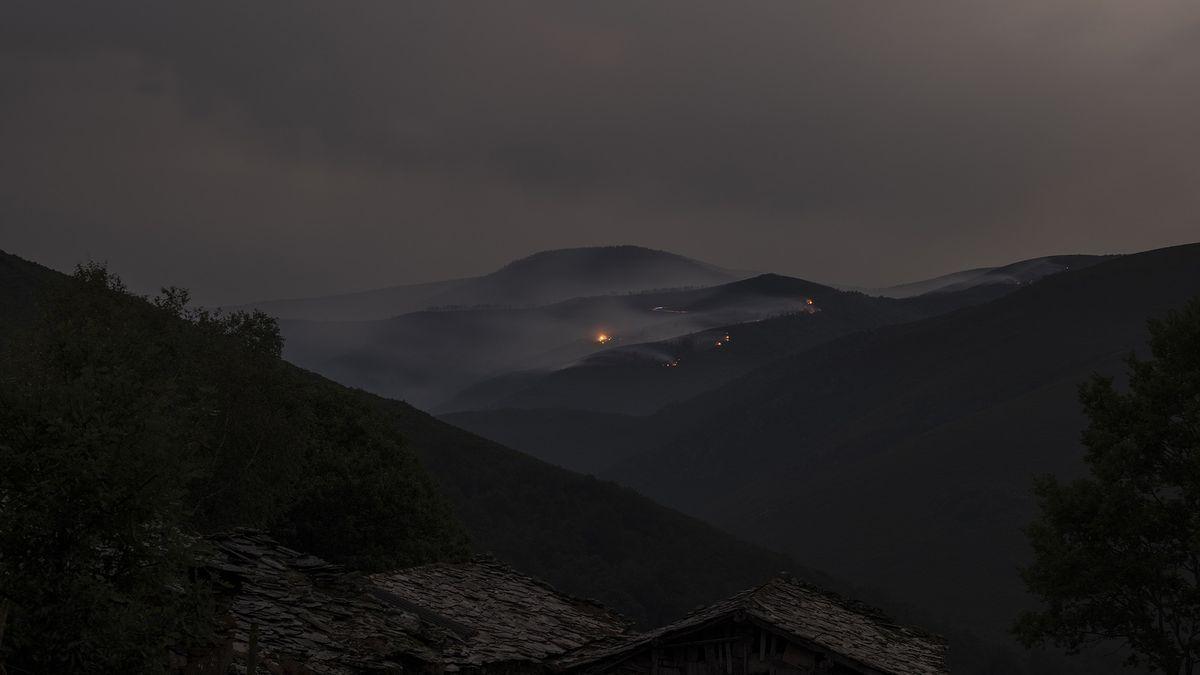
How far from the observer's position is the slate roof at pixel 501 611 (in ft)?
91.1

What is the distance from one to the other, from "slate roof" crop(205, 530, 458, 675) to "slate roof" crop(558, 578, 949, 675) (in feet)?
15.6

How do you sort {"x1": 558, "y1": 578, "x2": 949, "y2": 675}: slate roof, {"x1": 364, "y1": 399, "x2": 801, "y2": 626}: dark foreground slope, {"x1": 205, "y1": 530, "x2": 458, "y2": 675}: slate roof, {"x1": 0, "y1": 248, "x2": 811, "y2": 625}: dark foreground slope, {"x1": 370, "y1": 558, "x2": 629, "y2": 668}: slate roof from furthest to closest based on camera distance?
{"x1": 364, "y1": 399, "x2": 801, "y2": 626}: dark foreground slope < {"x1": 0, "y1": 248, "x2": 811, "y2": 625}: dark foreground slope < {"x1": 370, "y1": 558, "x2": 629, "y2": 668}: slate roof < {"x1": 558, "y1": 578, "x2": 949, "y2": 675}: slate roof < {"x1": 205, "y1": 530, "x2": 458, "y2": 675}: slate roof

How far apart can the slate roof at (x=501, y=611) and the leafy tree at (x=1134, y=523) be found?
53.9ft

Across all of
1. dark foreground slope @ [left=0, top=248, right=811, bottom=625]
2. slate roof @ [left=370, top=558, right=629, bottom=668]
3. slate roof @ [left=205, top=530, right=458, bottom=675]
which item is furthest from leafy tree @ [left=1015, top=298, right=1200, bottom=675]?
dark foreground slope @ [left=0, top=248, right=811, bottom=625]

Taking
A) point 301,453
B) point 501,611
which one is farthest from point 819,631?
point 301,453

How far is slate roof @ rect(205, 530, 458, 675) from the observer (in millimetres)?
21828

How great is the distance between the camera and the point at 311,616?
23422mm

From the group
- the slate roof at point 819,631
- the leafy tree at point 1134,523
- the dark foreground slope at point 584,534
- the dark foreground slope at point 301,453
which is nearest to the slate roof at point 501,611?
the slate roof at point 819,631

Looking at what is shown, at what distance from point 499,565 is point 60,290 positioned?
26.9 metres

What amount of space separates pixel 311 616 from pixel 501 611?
29.8 ft

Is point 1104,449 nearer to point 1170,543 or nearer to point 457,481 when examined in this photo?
point 1170,543

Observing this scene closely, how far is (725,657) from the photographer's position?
2706cm

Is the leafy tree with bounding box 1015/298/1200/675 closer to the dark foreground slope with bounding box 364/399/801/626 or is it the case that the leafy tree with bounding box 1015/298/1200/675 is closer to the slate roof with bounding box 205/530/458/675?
the slate roof with bounding box 205/530/458/675

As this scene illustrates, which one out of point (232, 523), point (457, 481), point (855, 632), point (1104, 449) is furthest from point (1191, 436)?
point (457, 481)
